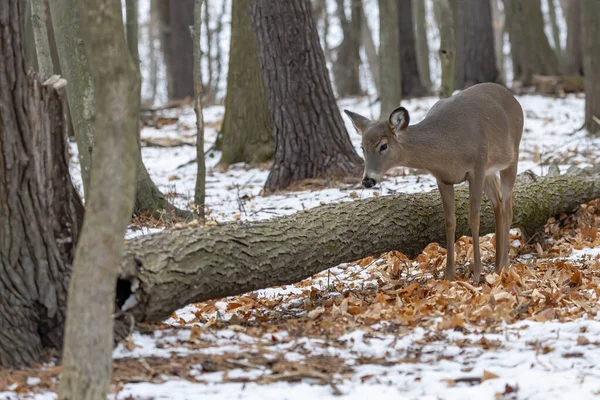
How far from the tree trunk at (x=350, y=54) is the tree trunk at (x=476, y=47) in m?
3.54

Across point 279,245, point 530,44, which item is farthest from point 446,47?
point 530,44

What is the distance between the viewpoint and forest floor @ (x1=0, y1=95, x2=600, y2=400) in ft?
14.0

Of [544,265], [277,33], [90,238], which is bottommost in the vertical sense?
[544,265]

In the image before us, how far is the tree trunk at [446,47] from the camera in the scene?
39.8 ft

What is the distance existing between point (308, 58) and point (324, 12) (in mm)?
20087

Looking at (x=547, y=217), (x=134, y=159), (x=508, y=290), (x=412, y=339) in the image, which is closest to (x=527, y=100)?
(x=547, y=217)

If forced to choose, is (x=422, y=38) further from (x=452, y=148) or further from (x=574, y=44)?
(x=452, y=148)

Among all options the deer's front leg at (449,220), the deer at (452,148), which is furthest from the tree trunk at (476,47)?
the deer's front leg at (449,220)

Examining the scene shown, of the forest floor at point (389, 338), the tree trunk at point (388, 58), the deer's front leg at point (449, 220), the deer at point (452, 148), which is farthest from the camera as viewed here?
the tree trunk at point (388, 58)

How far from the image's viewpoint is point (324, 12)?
29828mm

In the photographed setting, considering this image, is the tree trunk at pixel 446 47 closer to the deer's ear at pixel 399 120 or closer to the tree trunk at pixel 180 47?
the deer's ear at pixel 399 120

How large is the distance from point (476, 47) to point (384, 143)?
12.2 metres

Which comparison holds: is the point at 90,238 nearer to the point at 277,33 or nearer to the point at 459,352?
the point at 459,352

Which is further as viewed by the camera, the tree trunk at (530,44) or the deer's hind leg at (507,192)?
the tree trunk at (530,44)
